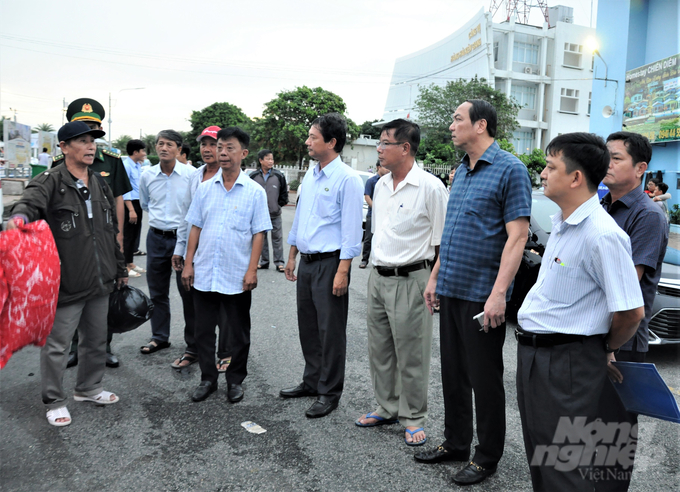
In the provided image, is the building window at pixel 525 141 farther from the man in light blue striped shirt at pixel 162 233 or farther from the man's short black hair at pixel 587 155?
the man's short black hair at pixel 587 155

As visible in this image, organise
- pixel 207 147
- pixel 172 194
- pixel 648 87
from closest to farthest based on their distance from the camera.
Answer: pixel 207 147
pixel 172 194
pixel 648 87

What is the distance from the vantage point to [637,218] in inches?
112

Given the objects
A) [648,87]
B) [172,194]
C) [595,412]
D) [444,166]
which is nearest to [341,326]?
[595,412]

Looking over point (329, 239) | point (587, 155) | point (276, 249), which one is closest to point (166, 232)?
point (329, 239)

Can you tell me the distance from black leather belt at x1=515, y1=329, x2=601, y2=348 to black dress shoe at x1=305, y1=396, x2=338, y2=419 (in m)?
1.87

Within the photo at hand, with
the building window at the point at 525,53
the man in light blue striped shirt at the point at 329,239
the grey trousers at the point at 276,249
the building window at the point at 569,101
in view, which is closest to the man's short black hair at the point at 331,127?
the man in light blue striped shirt at the point at 329,239

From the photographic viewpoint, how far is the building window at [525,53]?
37.8 m

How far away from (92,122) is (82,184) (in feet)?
4.60

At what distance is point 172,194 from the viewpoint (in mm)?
5180

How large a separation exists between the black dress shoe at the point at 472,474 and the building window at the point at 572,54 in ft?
134

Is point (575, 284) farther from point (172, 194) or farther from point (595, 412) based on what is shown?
point (172, 194)

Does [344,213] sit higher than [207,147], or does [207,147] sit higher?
[207,147]

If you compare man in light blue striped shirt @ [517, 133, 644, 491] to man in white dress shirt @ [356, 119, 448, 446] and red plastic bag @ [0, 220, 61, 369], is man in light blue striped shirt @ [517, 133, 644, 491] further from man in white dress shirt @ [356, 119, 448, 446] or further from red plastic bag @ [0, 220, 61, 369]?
red plastic bag @ [0, 220, 61, 369]

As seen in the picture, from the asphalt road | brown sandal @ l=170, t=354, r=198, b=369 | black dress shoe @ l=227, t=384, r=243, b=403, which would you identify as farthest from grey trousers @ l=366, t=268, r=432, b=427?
brown sandal @ l=170, t=354, r=198, b=369
